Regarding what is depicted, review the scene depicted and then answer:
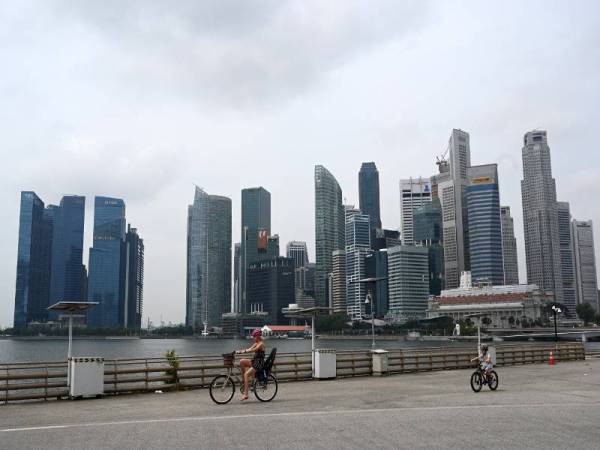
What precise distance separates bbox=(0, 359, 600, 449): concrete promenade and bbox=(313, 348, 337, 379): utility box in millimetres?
4551

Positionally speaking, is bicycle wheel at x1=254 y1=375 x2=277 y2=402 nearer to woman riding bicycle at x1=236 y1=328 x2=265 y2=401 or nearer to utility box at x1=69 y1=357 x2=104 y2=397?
woman riding bicycle at x1=236 y1=328 x2=265 y2=401

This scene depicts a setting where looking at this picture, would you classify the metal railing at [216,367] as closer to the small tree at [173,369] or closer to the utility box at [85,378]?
the small tree at [173,369]

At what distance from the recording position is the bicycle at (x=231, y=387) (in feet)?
54.0

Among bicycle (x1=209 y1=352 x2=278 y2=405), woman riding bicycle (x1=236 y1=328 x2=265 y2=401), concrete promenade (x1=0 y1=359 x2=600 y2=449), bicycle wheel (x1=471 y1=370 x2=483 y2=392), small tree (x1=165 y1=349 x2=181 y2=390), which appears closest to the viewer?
concrete promenade (x1=0 y1=359 x2=600 y2=449)

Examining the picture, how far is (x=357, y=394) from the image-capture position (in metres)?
19.1

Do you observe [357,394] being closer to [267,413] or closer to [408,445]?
[267,413]

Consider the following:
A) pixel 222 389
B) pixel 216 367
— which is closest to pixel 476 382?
pixel 222 389

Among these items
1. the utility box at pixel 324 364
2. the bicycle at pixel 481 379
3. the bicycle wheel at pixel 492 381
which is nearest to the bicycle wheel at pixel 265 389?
the bicycle at pixel 481 379

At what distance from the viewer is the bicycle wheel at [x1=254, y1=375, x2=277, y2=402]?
55.3ft

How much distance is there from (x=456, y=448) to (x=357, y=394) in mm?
9400

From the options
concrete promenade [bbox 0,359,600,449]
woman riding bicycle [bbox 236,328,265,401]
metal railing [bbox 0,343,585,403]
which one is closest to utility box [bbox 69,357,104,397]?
metal railing [bbox 0,343,585,403]

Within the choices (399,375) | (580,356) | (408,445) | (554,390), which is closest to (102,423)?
(408,445)

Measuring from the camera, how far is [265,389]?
55.6 feet

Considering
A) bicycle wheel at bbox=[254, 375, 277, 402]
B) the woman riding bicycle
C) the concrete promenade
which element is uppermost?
the woman riding bicycle
